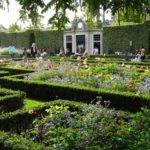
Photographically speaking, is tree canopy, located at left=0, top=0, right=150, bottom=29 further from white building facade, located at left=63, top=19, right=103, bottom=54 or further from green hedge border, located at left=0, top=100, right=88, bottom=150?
white building facade, located at left=63, top=19, right=103, bottom=54

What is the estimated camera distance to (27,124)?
6.80 m

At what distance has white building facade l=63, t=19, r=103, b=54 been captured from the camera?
38719 millimetres

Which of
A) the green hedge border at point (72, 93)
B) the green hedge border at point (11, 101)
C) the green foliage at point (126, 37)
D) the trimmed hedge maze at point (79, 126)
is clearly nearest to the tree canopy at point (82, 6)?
the trimmed hedge maze at point (79, 126)

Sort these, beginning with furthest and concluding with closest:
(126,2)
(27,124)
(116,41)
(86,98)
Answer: (116,41), (86,98), (27,124), (126,2)

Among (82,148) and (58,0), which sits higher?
(58,0)

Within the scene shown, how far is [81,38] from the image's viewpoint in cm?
3994

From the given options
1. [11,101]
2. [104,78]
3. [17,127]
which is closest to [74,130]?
[17,127]

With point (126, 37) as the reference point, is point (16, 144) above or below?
below

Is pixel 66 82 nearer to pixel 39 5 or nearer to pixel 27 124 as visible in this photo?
pixel 27 124

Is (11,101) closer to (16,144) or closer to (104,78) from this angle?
(104,78)

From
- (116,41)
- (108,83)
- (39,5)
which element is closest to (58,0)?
(39,5)

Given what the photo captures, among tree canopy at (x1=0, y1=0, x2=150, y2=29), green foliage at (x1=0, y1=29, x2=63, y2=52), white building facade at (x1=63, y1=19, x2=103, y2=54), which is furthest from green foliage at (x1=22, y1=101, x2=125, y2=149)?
white building facade at (x1=63, y1=19, x2=103, y2=54)

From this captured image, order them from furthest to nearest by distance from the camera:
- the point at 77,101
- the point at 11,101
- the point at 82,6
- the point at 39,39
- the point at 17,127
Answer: the point at 39,39
the point at 77,101
the point at 11,101
the point at 17,127
the point at 82,6

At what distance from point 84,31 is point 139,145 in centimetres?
3605
